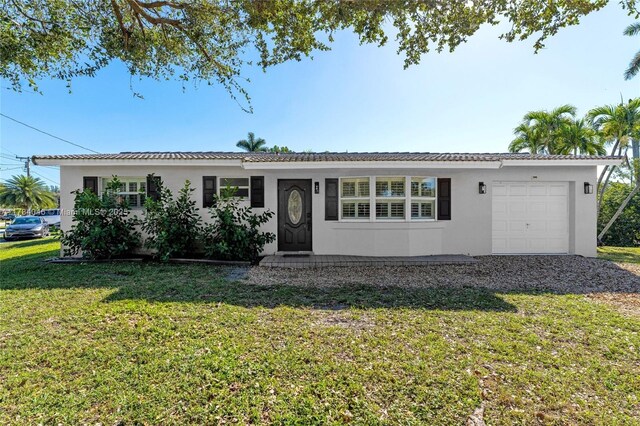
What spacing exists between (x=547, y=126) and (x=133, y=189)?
867 inches

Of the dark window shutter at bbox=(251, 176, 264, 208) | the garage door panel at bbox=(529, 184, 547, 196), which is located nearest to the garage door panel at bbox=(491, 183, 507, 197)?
the garage door panel at bbox=(529, 184, 547, 196)

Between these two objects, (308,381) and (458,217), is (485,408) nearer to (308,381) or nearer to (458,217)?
(308,381)

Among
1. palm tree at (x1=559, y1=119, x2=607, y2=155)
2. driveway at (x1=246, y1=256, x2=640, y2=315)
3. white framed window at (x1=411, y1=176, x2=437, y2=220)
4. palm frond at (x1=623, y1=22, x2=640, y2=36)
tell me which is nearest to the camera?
driveway at (x1=246, y1=256, x2=640, y2=315)

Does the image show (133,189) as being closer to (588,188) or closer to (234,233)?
(234,233)

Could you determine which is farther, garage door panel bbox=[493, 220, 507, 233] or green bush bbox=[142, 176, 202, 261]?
garage door panel bbox=[493, 220, 507, 233]

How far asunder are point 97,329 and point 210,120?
1443 cm

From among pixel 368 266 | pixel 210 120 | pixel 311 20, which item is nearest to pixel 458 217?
pixel 368 266

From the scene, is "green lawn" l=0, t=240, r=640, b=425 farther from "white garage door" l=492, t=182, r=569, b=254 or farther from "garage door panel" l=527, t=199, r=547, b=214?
"garage door panel" l=527, t=199, r=547, b=214

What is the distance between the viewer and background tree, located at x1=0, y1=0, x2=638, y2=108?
21.1 feet

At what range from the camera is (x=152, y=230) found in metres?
8.77

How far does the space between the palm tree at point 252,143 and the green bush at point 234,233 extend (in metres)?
21.0

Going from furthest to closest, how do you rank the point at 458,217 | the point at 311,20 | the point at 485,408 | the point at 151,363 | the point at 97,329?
1. the point at 458,217
2. the point at 311,20
3. the point at 97,329
4. the point at 151,363
5. the point at 485,408

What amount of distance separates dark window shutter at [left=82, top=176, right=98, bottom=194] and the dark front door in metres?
6.13

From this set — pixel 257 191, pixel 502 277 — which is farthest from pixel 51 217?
pixel 502 277
